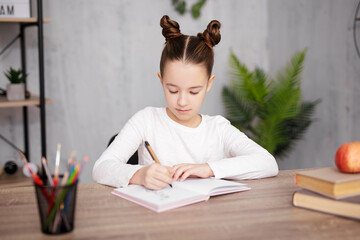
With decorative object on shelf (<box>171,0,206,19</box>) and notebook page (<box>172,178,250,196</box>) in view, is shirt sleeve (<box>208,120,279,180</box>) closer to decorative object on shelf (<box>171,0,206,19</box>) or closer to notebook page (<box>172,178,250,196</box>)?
notebook page (<box>172,178,250,196</box>)

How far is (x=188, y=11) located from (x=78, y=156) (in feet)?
4.83

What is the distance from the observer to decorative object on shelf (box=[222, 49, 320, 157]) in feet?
9.68

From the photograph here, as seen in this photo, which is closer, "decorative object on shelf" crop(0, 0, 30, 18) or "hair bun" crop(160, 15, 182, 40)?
"hair bun" crop(160, 15, 182, 40)

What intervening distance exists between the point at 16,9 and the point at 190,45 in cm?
144

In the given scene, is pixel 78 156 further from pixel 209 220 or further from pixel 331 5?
pixel 209 220

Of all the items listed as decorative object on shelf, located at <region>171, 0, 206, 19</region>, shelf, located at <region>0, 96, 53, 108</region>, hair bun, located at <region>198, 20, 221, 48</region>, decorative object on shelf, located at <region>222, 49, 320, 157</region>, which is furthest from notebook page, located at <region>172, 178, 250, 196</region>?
decorative object on shelf, located at <region>171, 0, 206, 19</region>

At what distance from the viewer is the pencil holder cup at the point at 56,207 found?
824 millimetres

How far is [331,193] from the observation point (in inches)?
38.0

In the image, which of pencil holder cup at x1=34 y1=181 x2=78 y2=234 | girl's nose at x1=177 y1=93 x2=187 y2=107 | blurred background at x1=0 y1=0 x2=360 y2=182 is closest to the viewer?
pencil holder cup at x1=34 y1=181 x2=78 y2=234

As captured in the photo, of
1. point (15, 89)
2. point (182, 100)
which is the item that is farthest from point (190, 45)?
point (15, 89)

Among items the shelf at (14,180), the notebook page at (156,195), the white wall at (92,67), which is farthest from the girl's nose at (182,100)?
the white wall at (92,67)

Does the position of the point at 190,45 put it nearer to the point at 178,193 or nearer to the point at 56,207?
the point at 178,193

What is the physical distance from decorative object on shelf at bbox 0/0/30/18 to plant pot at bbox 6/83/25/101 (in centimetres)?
42

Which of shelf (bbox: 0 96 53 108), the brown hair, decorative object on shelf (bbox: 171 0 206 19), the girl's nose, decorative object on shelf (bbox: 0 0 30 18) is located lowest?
shelf (bbox: 0 96 53 108)
